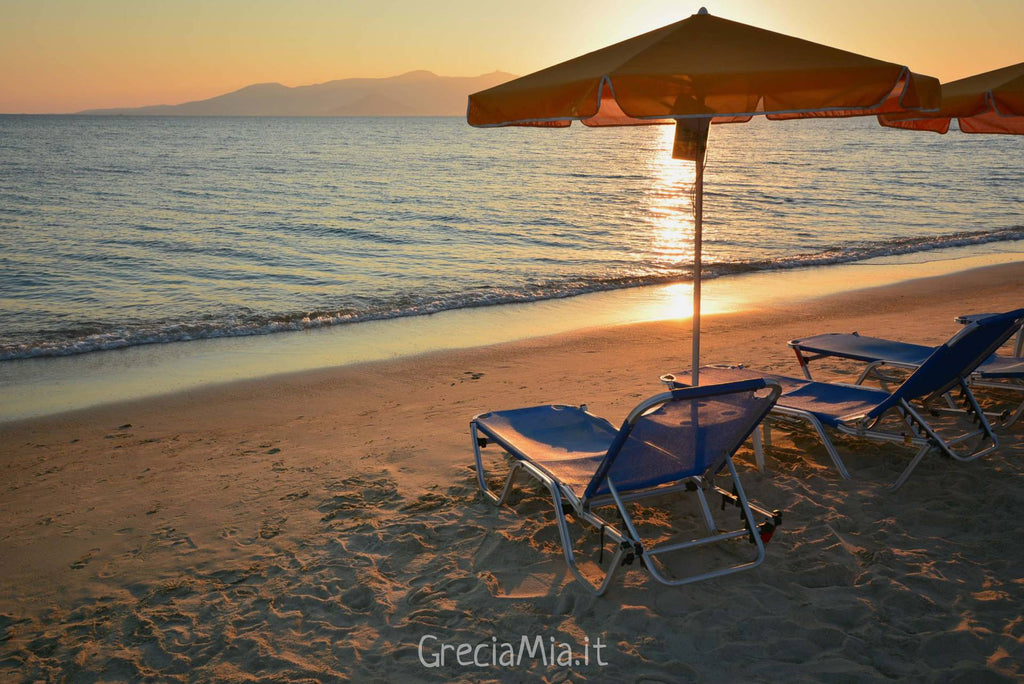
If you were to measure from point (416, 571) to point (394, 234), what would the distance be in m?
16.7

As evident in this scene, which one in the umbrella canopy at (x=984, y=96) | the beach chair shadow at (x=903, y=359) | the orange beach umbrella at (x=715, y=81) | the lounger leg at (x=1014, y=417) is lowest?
the lounger leg at (x=1014, y=417)

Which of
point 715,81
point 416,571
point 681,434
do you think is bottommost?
point 416,571

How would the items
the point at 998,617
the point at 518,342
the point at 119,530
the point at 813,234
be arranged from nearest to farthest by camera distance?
the point at 998,617, the point at 119,530, the point at 518,342, the point at 813,234

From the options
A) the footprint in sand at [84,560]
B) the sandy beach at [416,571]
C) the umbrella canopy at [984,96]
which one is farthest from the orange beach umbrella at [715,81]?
the footprint in sand at [84,560]

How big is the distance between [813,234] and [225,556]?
18827 mm

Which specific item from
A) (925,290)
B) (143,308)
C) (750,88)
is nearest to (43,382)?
(143,308)

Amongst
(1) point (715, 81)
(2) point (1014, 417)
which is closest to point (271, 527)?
(1) point (715, 81)

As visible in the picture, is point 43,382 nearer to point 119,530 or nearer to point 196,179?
point 119,530

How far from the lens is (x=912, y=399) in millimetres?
4648

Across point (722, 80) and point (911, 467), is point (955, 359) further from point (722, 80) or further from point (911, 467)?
point (722, 80)

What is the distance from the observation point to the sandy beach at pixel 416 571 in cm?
308

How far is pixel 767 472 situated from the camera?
480 cm

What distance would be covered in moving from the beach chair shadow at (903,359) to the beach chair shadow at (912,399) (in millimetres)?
379

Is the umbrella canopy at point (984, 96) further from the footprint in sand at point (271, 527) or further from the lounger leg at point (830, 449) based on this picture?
the footprint in sand at point (271, 527)
